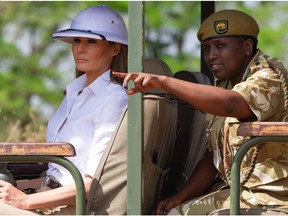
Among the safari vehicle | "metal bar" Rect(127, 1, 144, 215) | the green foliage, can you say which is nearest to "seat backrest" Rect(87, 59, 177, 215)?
the safari vehicle

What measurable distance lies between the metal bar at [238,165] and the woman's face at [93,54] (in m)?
1.07

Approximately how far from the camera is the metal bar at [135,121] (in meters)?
4.45

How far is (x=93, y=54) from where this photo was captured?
201 inches

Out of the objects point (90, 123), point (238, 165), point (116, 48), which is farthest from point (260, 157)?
point (116, 48)

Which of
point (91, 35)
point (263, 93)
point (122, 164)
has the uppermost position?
point (91, 35)

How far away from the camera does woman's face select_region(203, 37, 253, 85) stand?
504cm

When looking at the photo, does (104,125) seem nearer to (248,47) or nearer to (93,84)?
(93,84)

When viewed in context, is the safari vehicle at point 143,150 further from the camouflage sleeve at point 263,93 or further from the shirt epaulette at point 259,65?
the shirt epaulette at point 259,65

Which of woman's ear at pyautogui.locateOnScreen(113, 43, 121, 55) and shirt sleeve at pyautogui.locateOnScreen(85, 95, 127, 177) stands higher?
woman's ear at pyautogui.locateOnScreen(113, 43, 121, 55)

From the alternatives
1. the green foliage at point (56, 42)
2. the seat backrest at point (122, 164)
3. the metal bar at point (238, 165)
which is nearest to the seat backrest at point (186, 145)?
the seat backrest at point (122, 164)

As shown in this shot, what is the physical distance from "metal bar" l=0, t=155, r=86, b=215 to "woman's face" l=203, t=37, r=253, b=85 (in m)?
1.00

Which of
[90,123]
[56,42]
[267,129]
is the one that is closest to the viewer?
[267,129]

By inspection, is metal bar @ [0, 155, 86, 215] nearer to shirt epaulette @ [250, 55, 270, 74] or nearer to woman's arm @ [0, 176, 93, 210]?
woman's arm @ [0, 176, 93, 210]

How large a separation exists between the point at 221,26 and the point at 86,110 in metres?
0.77
